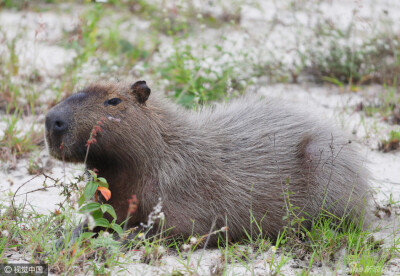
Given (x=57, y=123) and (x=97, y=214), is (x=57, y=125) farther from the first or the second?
(x=97, y=214)

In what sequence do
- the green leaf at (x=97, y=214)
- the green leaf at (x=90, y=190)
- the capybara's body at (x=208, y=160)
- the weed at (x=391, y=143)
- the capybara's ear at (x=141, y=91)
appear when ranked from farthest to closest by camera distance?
1. the weed at (x=391, y=143)
2. the capybara's ear at (x=141, y=91)
3. the capybara's body at (x=208, y=160)
4. the green leaf at (x=97, y=214)
5. the green leaf at (x=90, y=190)

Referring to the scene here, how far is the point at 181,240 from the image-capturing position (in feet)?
11.8

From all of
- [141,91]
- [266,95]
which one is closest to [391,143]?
[266,95]

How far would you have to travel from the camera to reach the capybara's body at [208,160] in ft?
11.3

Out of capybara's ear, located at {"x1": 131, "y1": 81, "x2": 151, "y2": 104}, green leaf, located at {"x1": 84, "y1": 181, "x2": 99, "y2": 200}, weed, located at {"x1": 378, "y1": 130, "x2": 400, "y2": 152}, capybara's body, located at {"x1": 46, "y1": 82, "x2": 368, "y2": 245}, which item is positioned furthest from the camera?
weed, located at {"x1": 378, "y1": 130, "x2": 400, "y2": 152}

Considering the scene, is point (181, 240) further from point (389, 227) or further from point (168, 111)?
point (389, 227)

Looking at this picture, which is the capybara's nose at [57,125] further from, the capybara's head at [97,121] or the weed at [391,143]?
the weed at [391,143]

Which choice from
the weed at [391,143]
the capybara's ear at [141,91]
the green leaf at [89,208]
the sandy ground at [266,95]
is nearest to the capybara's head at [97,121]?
the capybara's ear at [141,91]

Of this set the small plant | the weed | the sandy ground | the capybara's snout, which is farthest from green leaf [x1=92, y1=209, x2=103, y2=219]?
the weed

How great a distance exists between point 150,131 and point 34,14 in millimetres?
5802

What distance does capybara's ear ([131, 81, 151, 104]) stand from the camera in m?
3.59

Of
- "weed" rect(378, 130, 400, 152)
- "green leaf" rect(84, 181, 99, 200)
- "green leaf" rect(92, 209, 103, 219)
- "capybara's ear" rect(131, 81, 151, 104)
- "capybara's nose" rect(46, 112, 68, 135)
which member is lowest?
"green leaf" rect(92, 209, 103, 219)

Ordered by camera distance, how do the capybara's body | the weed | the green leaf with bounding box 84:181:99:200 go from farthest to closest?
the weed → the capybara's body → the green leaf with bounding box 84:181:99:200

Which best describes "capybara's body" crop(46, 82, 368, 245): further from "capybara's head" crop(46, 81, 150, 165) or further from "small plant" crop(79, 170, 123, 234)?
"small plant" crop(79, 170, 123, 234)
